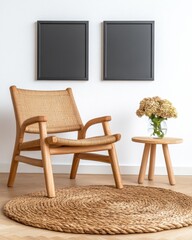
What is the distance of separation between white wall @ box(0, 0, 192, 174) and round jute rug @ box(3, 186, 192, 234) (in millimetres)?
962

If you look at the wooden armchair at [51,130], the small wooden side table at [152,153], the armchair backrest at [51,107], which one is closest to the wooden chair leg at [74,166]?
the wooden armchair at [51,130]

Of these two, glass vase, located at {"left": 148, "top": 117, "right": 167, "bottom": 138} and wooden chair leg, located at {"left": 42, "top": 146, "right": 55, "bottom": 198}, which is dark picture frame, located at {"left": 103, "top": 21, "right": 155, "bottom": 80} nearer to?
glass vase, located at {"left": 148, "top": 117, "right": 167, "bottom": 138}

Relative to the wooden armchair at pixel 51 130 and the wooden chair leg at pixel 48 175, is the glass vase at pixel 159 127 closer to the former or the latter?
the wooden armchair at pixel 51 130

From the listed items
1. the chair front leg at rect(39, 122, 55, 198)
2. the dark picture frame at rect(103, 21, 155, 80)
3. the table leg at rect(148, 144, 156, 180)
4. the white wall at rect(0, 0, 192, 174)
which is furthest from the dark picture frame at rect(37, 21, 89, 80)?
the chair front leg at rect(39, 122, 55, 198)

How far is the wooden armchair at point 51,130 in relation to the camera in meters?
2.53

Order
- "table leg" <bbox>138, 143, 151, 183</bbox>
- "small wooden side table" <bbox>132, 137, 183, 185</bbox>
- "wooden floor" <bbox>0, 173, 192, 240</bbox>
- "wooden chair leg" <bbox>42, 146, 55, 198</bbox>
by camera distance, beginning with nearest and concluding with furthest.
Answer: "wooden floor" <bbox>0, 173, 192, 240</bbox>, "wooden chair leg" <bbox>42, 146, 55, 198</bbox>, "small wooden side table" <bbox>132, 137, 183, 185</bbox>, "table leg" <bbox>138, 143, 151, 183</bbox>

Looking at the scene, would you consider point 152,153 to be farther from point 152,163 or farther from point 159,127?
point 159,127

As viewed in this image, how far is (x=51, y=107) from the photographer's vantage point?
3283 millimetres

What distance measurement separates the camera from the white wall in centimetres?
361

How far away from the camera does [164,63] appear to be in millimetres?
3627

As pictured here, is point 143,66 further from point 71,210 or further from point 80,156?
point 71,210

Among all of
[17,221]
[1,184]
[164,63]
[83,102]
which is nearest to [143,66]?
[164,63]

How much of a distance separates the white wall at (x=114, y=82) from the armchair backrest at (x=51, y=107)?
32cm

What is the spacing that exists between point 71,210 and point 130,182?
1.15 metres
